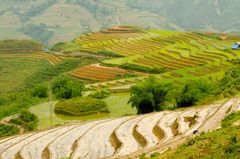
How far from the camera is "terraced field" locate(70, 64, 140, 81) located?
89312mm

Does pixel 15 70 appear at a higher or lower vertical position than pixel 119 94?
higher

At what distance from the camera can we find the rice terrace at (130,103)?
95.7ft

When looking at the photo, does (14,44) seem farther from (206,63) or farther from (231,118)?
(231,118)

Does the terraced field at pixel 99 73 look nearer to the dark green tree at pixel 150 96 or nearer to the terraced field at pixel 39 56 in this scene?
the terraced field at pixel 39 56

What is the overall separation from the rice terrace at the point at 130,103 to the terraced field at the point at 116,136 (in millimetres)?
77

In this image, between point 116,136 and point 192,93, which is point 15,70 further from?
point 116,136

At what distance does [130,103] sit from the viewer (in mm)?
59156

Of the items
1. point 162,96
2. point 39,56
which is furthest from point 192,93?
point 39,56

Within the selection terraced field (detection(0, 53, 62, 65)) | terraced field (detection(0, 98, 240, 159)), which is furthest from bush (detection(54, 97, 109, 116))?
terraced field (detection(0, 53, 62, 65))

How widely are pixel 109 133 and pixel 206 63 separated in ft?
170

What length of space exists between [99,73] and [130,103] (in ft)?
111

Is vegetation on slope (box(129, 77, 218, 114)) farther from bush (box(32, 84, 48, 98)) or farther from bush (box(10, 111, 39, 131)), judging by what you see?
bush (box(32, 84, 48, 98))

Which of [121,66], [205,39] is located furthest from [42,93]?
[205,39]

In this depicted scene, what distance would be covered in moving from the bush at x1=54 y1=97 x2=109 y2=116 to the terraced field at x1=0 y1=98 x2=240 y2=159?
42.8ft
